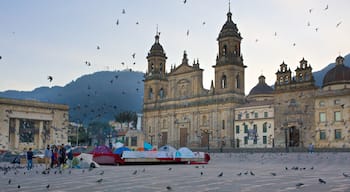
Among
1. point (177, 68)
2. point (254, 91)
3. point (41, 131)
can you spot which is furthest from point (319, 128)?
point (41, 131)

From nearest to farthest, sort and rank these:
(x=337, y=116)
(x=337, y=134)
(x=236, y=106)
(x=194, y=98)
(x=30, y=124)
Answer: (x=337, y=134) < (x=337, y=116) < (x=236, y=106) < (x=30, y=124) < (x=194, y=98)

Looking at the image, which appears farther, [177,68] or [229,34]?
[177,68]

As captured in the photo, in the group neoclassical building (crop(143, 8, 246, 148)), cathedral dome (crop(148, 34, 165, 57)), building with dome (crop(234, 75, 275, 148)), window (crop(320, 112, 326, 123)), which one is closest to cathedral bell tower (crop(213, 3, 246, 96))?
neoclassical building (crop(143, 8, 246, 148))

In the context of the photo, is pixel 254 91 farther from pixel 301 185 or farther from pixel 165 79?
pixel 301 185

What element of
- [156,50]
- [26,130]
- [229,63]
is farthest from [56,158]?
[156,50]

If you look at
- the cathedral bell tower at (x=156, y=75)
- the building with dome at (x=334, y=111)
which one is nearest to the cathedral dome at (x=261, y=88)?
the cathedral bell tower at (x=156, y=75)

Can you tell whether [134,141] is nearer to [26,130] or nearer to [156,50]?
[26,130]

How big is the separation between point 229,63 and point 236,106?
20.5ft

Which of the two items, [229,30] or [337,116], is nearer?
[337,116]

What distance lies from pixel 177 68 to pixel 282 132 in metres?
22.1

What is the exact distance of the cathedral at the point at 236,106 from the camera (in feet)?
161

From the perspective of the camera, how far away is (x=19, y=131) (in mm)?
59281

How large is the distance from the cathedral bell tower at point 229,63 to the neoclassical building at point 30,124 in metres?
24.3

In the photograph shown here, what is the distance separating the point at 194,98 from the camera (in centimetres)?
6481
